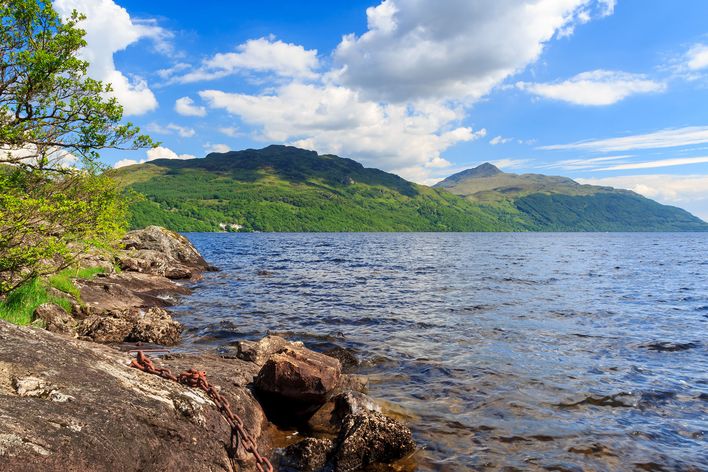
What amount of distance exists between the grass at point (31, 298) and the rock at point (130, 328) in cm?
182

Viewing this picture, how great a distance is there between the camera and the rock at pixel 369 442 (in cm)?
899

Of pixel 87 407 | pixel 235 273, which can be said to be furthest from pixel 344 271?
pixel 87 407

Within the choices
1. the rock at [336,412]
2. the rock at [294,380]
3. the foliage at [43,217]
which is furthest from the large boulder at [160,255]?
the rock at [336,412]

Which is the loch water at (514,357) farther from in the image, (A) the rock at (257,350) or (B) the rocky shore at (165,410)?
(A) the rock at (257,350)

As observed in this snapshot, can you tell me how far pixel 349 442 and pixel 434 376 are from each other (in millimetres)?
6697

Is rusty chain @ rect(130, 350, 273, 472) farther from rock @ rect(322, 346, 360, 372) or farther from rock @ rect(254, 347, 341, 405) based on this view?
rock @ rect(322, 346, 360, 372)

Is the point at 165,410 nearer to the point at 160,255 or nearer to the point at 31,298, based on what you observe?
the point at 31,298

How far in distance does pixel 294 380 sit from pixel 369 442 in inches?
95.6

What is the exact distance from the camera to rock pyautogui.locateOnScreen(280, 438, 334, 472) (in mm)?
8826

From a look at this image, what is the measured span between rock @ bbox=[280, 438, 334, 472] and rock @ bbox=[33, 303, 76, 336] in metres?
11.1

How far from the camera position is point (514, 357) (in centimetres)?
1748

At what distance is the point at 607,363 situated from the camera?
55.0 ft

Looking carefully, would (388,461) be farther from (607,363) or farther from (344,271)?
(344,271)

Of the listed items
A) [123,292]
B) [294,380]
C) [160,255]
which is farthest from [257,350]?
[160,255]
